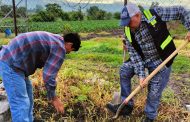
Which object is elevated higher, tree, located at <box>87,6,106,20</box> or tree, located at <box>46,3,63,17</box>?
A: tree, located at <box>46,3,63,17</box>

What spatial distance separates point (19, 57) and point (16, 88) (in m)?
0.32

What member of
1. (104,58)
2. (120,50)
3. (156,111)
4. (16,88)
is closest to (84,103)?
(156,111)

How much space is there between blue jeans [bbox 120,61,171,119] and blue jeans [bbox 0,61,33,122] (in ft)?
4.33

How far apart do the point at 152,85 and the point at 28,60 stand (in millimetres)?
1520

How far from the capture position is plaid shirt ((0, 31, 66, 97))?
407cm

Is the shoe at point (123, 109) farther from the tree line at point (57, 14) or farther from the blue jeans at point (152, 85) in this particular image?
the tree line at point (57, 14)

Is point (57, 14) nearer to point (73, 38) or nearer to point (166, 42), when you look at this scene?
point (166, 42)

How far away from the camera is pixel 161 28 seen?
15.3ft

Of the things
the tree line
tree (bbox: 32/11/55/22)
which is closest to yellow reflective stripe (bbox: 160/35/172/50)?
the tree line

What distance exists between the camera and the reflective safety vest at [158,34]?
4.61 meters

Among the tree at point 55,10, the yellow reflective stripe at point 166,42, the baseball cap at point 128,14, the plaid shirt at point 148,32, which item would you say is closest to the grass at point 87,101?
the plaid shirt at point 148,32

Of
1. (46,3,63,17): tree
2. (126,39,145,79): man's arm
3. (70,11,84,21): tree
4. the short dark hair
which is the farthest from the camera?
(70,11,84,21): tree

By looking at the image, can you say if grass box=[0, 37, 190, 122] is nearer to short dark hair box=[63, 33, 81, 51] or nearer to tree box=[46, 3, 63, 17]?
short dark hair box=[63, 33, 81, 51]

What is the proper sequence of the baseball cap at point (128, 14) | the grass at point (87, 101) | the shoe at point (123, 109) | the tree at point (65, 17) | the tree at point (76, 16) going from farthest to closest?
the tree at point (76, 16)
the tree at point (65, 17)
the grass at point (87, 101)
the shoe at point (123, 109)
the baseball cap at point (128, 14)
